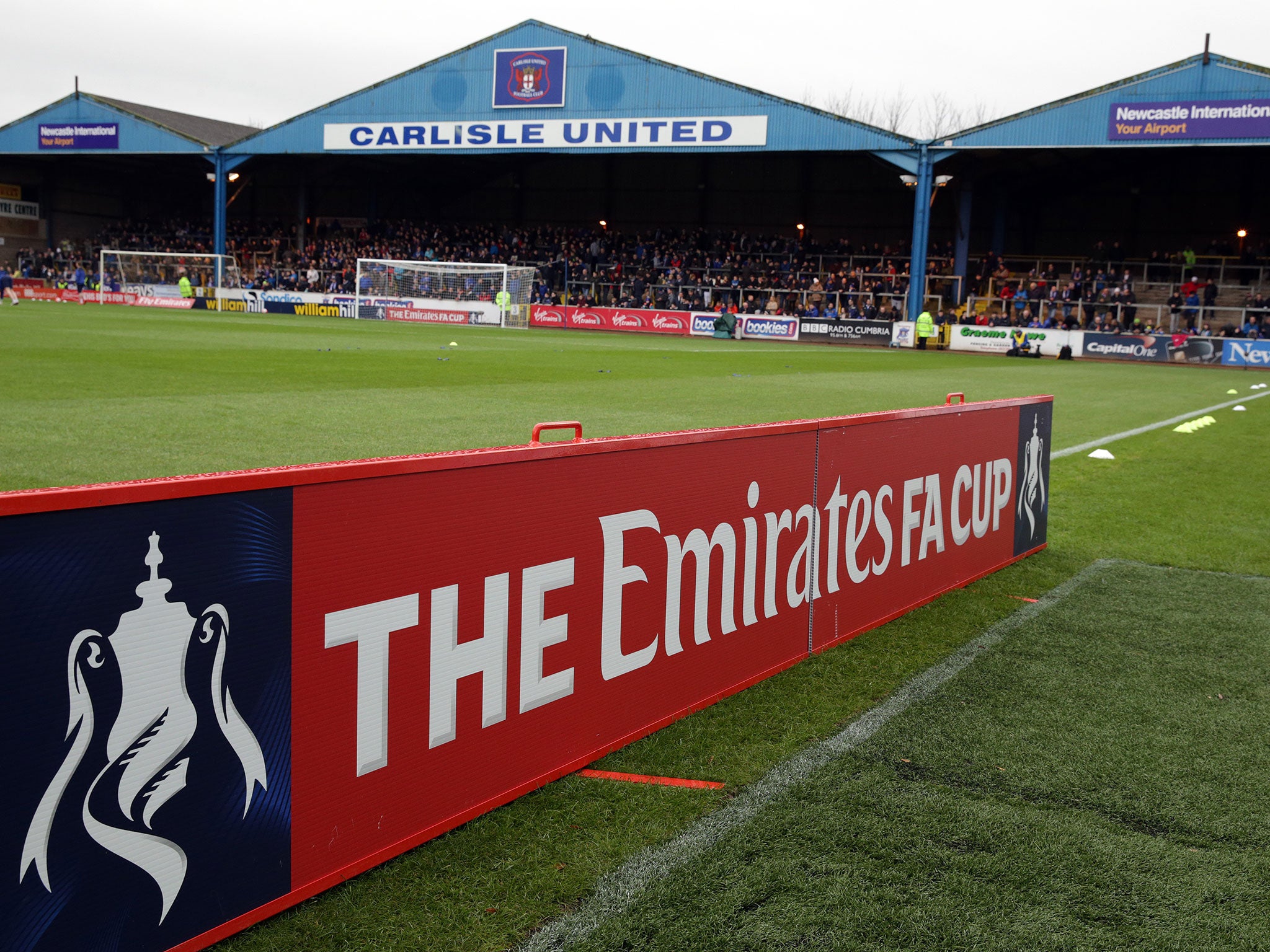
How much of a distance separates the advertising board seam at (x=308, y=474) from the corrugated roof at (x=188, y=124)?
5635 cm

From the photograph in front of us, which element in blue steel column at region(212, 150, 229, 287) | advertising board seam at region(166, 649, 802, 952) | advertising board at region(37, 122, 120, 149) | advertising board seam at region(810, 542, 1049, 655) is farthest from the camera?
advertising board at region(37, 122, 120, 149)

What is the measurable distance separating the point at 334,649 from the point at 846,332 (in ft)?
Result: 145

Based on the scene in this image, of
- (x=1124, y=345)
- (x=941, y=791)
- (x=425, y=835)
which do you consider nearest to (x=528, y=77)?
(x=1124, y=345)

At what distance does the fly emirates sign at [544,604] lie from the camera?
9.42 ft

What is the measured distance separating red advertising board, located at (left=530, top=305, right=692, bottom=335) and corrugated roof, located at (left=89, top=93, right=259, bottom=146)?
60.2ft

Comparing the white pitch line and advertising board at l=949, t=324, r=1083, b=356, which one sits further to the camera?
advertising board at l=949, t=324, r=1083, b=356

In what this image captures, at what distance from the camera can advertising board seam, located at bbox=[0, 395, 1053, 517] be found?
2.19 m

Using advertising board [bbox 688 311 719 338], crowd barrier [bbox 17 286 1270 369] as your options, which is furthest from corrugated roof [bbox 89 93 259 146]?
advertising board [bbox 688 311 719 338]

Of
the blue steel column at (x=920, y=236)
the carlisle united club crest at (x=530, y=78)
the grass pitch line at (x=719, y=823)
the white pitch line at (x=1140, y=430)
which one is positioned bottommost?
the grass pitch line at (x=719, y=823)

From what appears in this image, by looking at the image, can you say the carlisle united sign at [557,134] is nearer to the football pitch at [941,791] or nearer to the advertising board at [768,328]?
the advertising board at [768,328]

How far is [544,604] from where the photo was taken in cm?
351

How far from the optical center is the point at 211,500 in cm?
250

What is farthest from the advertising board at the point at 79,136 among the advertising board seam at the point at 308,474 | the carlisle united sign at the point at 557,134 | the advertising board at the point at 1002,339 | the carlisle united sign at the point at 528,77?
the advertising board seam at the point at 308,474

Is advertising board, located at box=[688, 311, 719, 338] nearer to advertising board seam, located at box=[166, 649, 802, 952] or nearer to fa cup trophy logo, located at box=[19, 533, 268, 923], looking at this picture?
advertising board seam, located at box=[166, 649, 802, 952]
